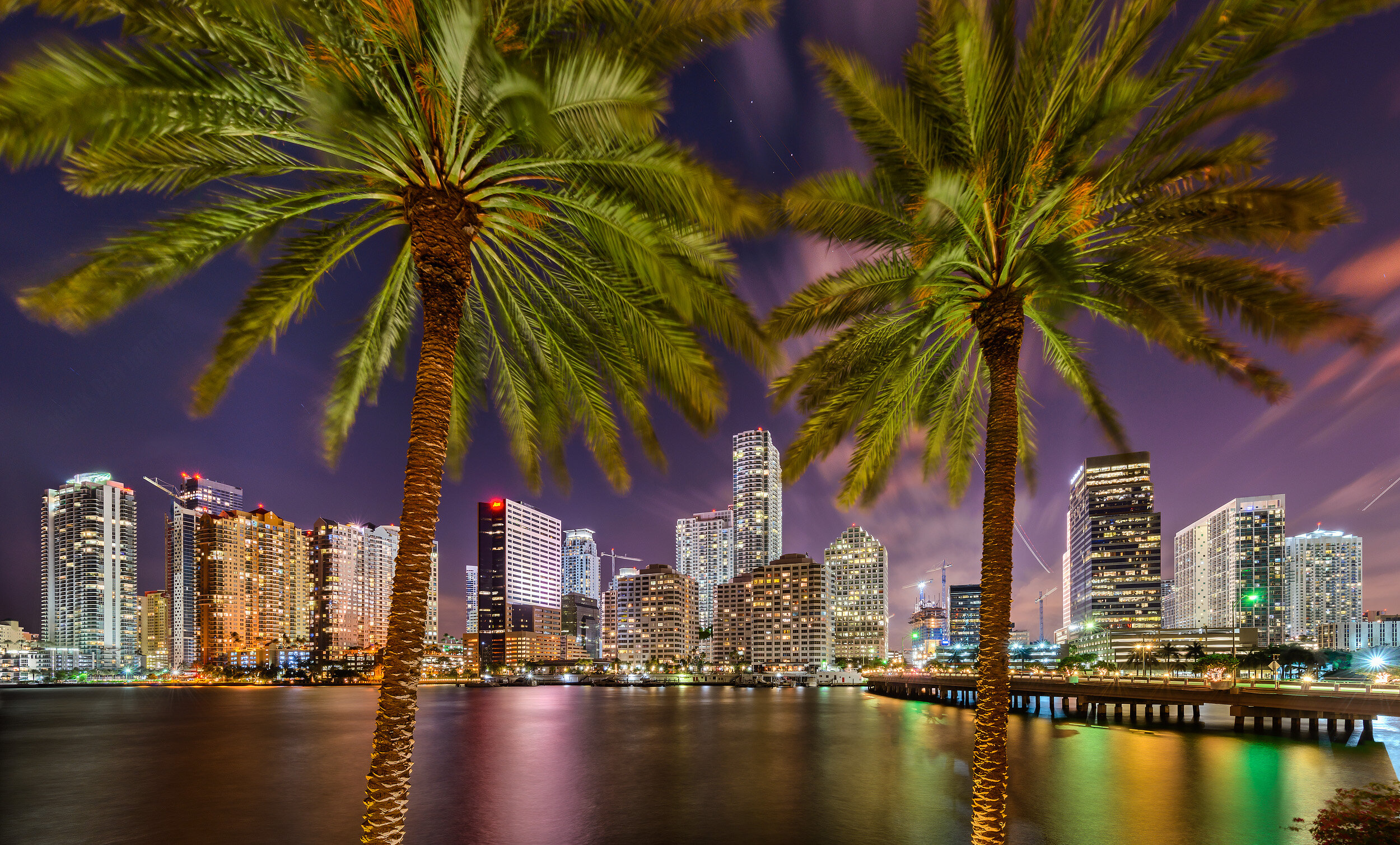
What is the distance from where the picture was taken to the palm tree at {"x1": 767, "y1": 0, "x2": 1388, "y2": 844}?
7.32 m

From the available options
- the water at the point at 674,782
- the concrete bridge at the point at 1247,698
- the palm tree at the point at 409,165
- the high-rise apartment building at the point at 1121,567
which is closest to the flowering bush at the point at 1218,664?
the concrete bridge at the point at 1247,698

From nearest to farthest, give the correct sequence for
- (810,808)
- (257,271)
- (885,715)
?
(257,271), (810,808), (885,715)

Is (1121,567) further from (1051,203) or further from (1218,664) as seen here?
(1051,203)

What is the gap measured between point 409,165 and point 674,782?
39.7 metres

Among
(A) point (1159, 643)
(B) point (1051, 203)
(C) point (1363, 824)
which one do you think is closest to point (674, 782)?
(C) point (1363, 824)

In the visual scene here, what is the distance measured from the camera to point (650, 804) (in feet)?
112

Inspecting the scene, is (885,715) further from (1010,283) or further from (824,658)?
(824,658)

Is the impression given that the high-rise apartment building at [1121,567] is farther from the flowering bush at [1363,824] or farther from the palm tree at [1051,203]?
the palm tree at [1051,203]

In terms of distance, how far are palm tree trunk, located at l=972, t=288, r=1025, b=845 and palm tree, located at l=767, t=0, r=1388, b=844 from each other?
3 centimetres

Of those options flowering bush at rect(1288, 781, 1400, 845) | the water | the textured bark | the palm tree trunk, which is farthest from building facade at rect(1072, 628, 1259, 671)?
the textured bark

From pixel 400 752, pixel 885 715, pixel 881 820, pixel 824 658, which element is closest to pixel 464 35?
pixel 400 752

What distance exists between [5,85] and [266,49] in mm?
2010

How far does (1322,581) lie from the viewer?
16888 cm

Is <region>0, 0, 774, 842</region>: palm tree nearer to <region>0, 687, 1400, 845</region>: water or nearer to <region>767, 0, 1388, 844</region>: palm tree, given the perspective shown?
<region>767, 0, 1388, 844</region>: palm tree
